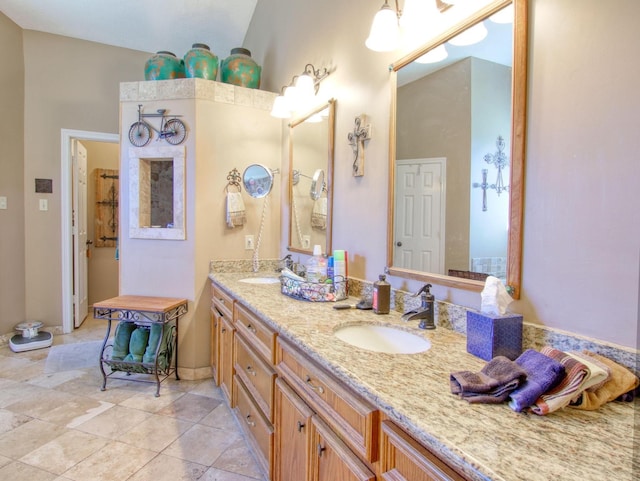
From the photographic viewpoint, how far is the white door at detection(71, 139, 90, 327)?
375 centimetres

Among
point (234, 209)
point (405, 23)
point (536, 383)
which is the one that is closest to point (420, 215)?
point (405, 23)

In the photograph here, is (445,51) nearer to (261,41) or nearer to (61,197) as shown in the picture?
(261,41)

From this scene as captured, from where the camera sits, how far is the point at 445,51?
4.51 feet

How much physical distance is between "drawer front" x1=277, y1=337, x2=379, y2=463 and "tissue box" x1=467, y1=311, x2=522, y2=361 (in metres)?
0.38

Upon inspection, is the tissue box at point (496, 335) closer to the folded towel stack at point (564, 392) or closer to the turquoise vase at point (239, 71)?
the folded towel stack at point (564, 392)

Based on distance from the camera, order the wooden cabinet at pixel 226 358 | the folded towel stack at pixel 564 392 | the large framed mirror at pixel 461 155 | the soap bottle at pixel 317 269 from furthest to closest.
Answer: the wooden cabinet at pixel 226 358 < the soap bottle at pixel 317 269 < the large framed mirror at pixel 461 155 < the folded towel stack at pixel 564 392

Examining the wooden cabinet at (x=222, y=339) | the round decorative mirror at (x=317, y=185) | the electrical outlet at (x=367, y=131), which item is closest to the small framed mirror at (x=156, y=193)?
the wooden cabinet at (x=222, y=339)

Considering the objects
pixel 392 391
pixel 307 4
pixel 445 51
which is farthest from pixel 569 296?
pixel 307 4

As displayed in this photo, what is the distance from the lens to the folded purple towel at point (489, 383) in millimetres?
734

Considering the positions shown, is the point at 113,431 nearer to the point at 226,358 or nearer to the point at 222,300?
the point at 226,358

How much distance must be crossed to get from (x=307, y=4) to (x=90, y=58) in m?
2.53

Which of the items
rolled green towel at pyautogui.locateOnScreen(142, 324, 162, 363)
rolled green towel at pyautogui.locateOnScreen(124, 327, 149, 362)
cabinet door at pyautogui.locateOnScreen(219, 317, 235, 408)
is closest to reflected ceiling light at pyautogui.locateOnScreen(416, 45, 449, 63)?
cabinet door at pyautogui.locateOnScreen(219, 317, 235, 408)

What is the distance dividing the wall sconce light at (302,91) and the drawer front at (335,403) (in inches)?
63.5

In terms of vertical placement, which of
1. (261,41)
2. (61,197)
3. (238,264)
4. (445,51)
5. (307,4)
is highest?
(261,41)
